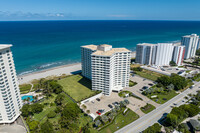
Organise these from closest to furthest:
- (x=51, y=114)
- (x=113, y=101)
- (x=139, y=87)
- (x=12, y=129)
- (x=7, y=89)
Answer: (x=7, y=89)
(x=12, y=129)
(x=51, y=114)
(x=113, y=101)
(x=139, y=87)

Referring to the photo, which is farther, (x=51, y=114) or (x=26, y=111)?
(x=51, y=114)

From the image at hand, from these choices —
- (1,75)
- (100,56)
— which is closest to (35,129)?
(1,75)

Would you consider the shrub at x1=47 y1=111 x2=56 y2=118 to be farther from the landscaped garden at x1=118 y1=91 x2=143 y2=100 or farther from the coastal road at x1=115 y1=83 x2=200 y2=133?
the landscaped garden at x1=118 y1=91 x2=143 y2=100

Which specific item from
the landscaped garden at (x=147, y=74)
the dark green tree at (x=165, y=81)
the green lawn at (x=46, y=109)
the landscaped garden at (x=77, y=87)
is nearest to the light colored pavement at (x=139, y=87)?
the landscaped garden at (x=147, y=74)

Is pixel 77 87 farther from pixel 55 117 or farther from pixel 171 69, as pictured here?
pixel 171 69

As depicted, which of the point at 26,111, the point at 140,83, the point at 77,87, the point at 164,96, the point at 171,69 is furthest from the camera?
the point at 171,69

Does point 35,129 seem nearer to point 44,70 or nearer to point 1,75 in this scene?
point 1,75

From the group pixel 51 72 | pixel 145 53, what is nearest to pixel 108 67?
pixel 51 72
